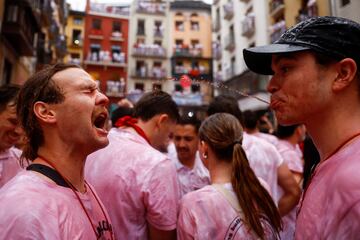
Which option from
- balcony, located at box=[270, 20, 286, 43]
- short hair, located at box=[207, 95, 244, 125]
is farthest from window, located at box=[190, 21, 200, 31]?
short hair, located at box=[207, 95, 244, 125]

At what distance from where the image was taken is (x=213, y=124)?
7.97ft

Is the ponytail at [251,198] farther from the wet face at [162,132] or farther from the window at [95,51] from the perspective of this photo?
the window at [95,51]

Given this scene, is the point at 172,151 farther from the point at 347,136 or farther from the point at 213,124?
the point at 347,136

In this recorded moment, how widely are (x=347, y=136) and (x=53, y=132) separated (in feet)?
4.44

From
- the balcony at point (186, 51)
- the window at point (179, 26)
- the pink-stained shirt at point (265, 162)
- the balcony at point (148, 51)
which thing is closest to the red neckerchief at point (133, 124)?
the pink-stained shirt at point (265, 162)

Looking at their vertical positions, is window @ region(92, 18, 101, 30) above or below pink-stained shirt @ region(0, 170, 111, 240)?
above

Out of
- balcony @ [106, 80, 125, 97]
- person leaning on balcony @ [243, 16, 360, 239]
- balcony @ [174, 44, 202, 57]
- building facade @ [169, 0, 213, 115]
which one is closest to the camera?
person leaning on balcony @ [243, 16, 360, 239]

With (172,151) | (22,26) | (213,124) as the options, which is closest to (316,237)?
(213,124)

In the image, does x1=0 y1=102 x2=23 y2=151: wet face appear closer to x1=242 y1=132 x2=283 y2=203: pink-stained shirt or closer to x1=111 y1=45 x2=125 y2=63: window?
x1=242 y1=132 x2=283 y2=203: pink-stained shirt

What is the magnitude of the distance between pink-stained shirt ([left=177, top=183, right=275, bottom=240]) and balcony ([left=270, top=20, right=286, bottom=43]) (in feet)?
61.6

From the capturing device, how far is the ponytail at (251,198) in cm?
209

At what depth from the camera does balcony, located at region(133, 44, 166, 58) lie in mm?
39656

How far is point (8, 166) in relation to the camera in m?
3.06

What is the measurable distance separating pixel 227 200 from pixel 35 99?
48.9 inches
